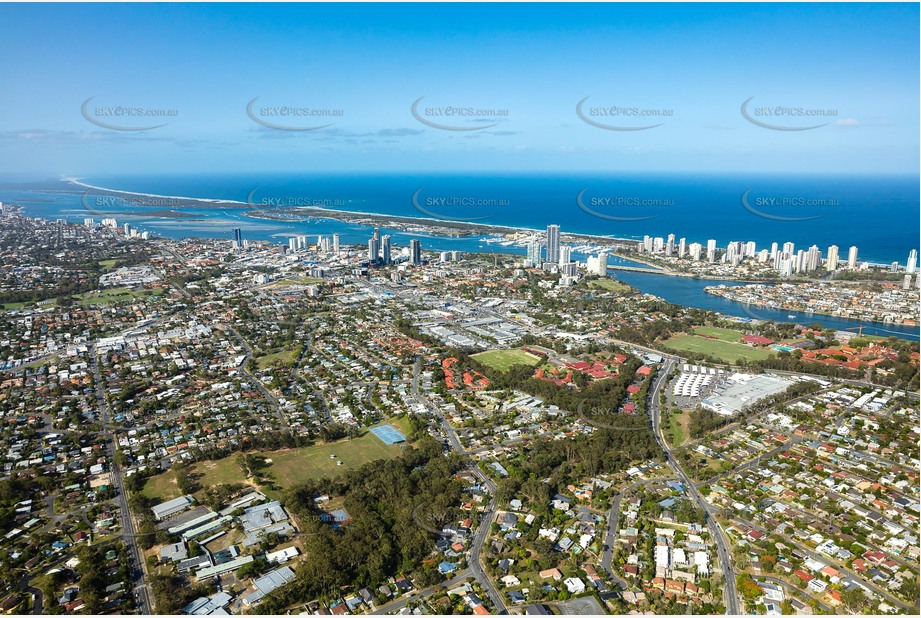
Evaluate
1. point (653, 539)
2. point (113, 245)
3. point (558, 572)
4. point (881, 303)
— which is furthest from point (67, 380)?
point (881, 303)

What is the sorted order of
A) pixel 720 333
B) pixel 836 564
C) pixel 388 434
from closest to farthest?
pixel 836 564, pixel 388 434, pixel 720 333

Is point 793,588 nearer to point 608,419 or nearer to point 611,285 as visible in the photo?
point 608,419

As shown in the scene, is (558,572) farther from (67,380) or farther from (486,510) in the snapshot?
(67,380)

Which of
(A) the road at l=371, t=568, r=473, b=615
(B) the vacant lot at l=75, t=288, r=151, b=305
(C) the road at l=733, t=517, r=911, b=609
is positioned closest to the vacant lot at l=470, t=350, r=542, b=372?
(C) the road at l=733, t=517, r=911, b=609

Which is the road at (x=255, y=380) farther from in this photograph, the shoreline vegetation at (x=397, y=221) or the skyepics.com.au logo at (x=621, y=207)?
the skyepics.com.au logo at (x=621, y=207)

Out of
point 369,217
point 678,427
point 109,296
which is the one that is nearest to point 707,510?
point 678,427

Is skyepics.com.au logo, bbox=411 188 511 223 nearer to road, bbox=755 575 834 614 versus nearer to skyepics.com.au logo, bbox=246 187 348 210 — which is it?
skyepics.com.au logo, bbox=246 187 348 210
